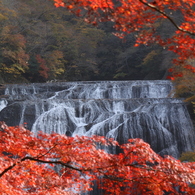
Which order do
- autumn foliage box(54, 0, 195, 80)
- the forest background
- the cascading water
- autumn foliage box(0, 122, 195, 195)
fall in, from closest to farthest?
autumn foliage box(54, 0, 195, 80), autumn foliage box(0, 122, 195, 195), the cascading water, the forest background

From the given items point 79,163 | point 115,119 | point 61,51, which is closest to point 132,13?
point 79,163

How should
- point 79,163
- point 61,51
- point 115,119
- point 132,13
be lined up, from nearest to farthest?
point 132,13 < point 79,163 < point 115,119 < point 61,51

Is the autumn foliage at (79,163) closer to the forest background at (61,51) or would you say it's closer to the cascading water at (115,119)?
the cascading water at (115,119)

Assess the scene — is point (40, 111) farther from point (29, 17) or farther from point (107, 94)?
point (29, 17)

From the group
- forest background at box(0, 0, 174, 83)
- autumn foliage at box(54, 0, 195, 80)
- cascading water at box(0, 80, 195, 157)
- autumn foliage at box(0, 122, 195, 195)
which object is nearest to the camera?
autumn foliage at box(54, 0, 195, 80)

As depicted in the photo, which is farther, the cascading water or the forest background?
the forest background

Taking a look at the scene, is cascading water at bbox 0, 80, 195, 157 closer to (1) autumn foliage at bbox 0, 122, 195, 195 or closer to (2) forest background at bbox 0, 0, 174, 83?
(1) autumn foliage at bbox 0, 122, 195, 195

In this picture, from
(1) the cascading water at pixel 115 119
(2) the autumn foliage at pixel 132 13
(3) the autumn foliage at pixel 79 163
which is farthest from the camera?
(1) the cascading water at pixel 115 119

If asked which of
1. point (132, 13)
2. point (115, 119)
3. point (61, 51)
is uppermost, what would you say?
point (61, 51)

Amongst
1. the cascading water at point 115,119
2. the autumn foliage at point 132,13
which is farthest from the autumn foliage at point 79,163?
the cascading water at point 115,119

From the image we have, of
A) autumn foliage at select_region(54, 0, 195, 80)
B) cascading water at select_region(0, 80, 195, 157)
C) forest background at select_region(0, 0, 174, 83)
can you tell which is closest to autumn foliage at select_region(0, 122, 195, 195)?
autumn foliage at select_region(54, 0, 195, 80)

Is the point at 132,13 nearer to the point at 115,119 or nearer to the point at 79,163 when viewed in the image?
the point at 79,163
